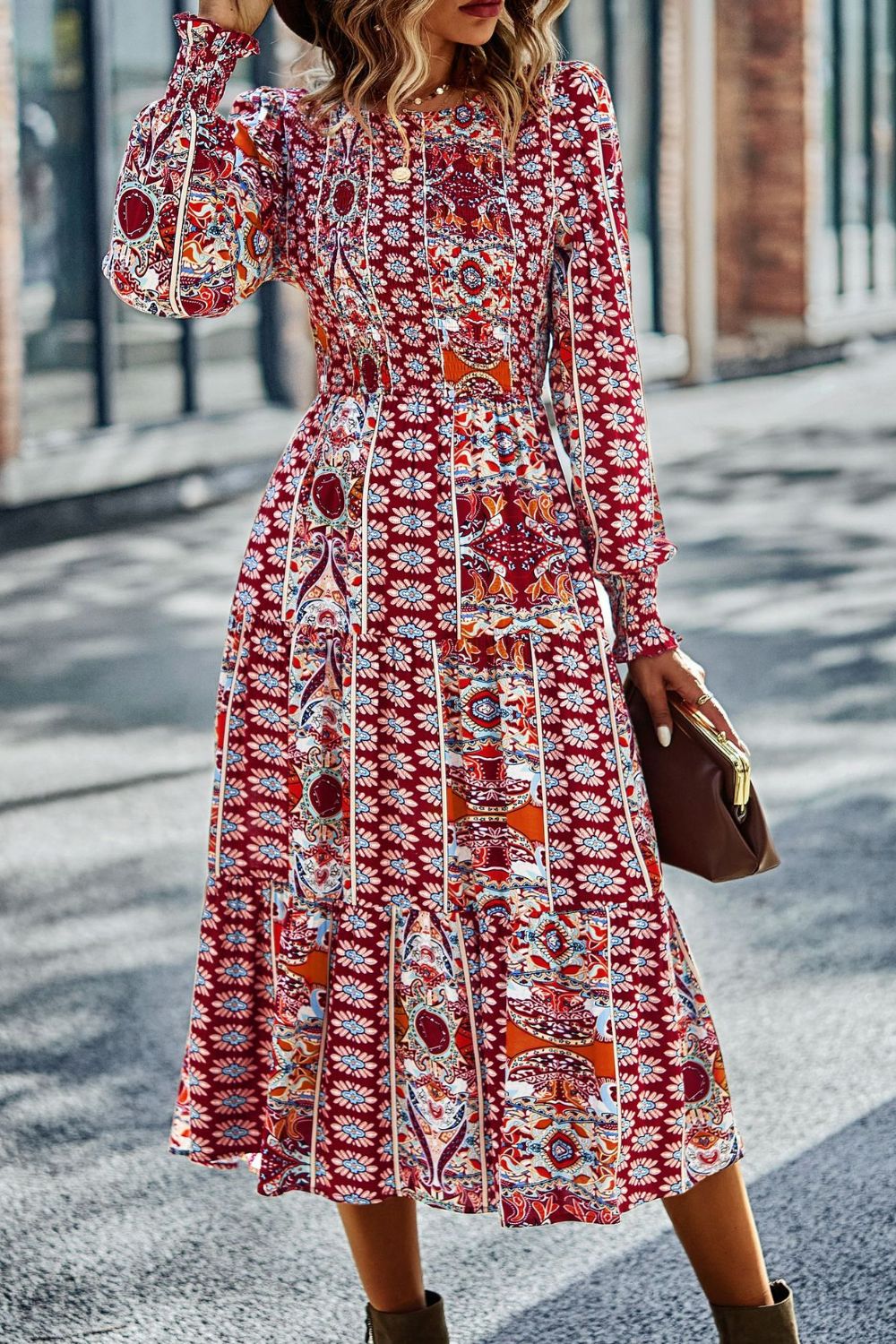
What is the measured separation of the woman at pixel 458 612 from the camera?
237 cm

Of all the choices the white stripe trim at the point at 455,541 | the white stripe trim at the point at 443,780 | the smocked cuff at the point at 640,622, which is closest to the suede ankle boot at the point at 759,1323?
the white stripe trim at the point at 443,780

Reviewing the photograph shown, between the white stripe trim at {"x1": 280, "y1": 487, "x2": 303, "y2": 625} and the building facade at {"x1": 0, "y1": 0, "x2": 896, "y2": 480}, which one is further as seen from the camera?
the building facade at {"x1": 0, "y1": 0, "x2": 896, "y2": 480}

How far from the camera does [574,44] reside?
15742mm

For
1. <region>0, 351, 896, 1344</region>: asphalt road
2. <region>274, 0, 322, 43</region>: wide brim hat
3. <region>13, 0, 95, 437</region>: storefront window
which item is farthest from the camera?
<region>13, 0, 95, 437</region>: storefront window

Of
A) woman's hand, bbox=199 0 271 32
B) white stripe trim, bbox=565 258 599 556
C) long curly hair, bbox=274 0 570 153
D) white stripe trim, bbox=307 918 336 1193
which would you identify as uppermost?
woman's hand, bbox=199 0 271 32

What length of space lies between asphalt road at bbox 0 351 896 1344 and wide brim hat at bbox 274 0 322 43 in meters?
1.93

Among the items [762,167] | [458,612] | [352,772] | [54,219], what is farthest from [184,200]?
[762,167]

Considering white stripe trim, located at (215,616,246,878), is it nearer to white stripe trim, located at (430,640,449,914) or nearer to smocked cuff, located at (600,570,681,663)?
white stripe trim, located at (430,640,449,914)

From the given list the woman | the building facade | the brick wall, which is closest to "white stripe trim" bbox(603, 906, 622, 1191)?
the woman

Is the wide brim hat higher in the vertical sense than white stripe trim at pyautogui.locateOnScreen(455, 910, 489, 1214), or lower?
higher

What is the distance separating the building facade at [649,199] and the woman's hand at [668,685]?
27.5ft

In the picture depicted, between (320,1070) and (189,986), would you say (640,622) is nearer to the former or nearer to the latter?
(320,1070)

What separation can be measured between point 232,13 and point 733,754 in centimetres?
117

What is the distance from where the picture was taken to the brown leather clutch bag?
7.97ft
